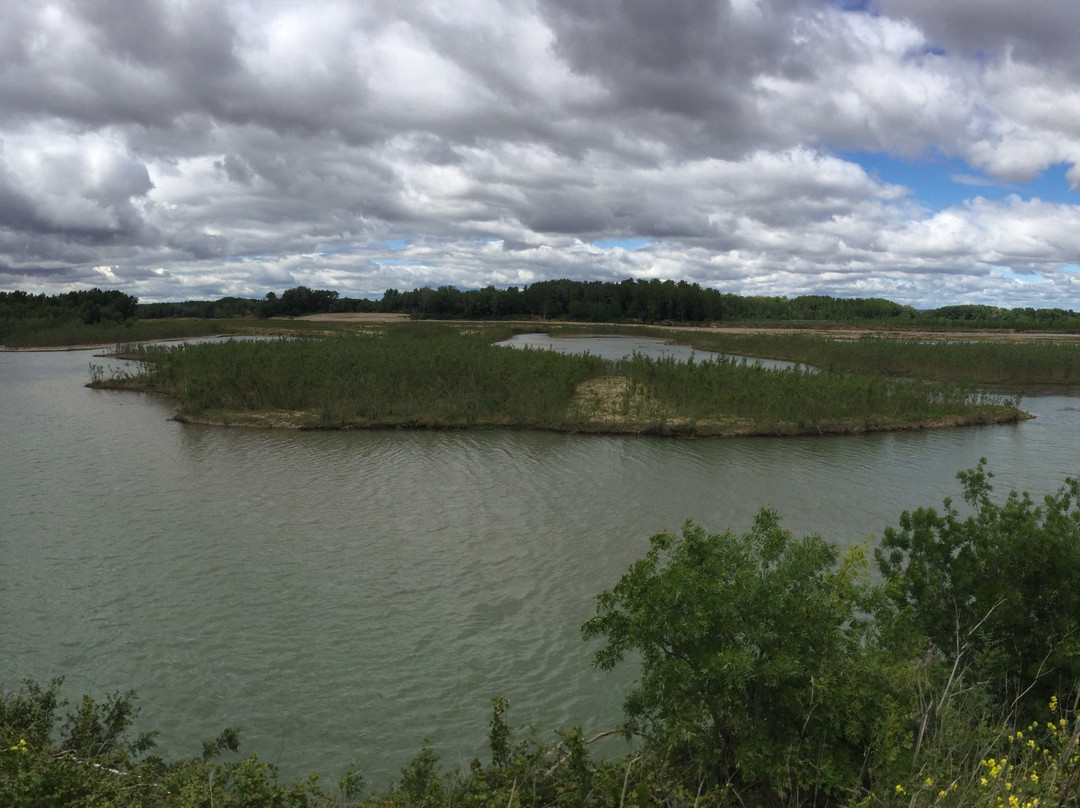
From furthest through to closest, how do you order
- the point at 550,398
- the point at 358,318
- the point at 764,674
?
1. the point at 358,318
2. the point at 550,398
3. the point at 764,674

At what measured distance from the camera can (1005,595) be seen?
5.83m

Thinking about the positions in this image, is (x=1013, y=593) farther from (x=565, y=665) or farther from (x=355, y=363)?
(x=355, y=363)

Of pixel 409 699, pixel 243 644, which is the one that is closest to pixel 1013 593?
pixel 409 699

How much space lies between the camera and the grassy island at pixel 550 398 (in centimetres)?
2122

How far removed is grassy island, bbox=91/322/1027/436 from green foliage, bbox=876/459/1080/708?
14016 mm

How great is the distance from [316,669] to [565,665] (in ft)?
8.53

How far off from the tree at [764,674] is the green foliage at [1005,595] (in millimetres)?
994

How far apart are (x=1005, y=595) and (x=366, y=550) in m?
8.28

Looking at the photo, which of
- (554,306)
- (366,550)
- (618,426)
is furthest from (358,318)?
(366,550)

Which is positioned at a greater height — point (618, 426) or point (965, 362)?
point (965, 362)

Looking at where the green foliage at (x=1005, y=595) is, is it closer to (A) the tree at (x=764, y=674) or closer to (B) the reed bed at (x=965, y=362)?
(A) the tree at (x=764, y=674)

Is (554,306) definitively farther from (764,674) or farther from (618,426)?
(764,674)

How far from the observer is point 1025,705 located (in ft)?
18.1

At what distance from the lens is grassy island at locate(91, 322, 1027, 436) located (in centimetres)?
2122
